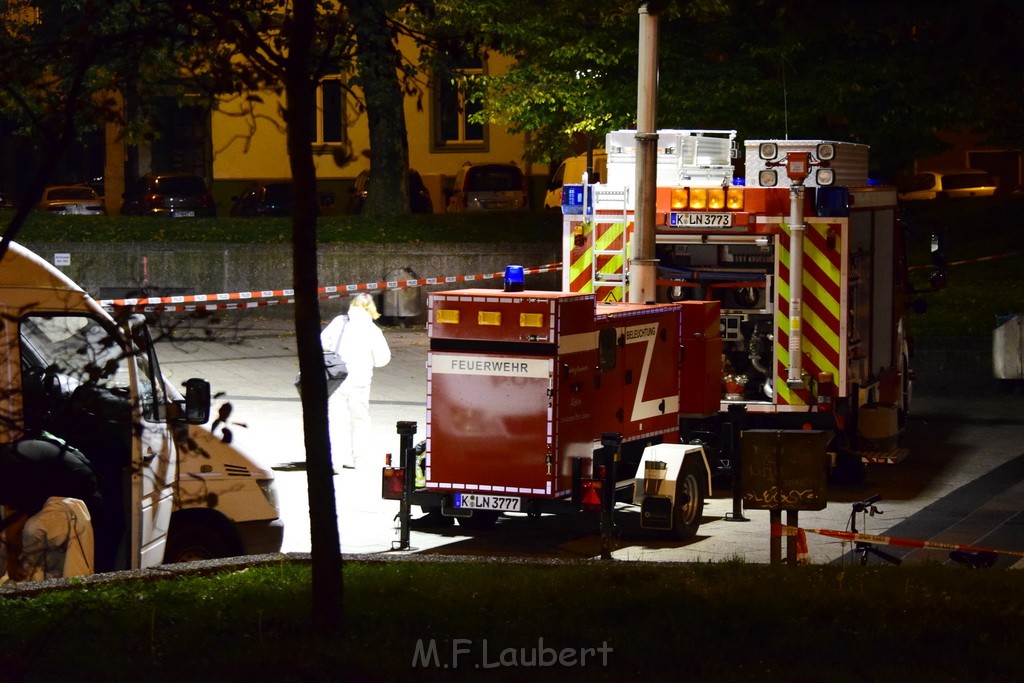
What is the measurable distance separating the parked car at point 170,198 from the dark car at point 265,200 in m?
0.79

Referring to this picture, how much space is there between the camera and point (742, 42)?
25.3 meters

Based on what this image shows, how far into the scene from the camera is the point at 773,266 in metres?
14.1

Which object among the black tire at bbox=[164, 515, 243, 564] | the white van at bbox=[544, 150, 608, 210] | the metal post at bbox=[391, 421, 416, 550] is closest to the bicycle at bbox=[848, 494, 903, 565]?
the metal post at bbox=[391, 421, 416, 550]

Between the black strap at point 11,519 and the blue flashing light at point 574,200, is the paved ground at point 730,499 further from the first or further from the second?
the blue flashing light at point 574,200

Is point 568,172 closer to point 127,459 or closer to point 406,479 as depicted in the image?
point 406,479

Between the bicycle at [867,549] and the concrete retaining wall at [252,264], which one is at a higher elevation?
the concrete retaining wall at [252,264]

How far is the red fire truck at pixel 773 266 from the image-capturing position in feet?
44.4

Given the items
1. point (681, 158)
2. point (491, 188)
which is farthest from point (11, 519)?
point (491, 188)

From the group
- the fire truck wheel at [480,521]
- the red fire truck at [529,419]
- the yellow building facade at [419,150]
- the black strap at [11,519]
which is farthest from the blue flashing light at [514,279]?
the yellow building facade at [419,150]

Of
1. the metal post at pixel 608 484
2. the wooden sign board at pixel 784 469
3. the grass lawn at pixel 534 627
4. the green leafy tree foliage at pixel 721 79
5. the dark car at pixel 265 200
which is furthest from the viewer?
the dark car at pixel 265 200

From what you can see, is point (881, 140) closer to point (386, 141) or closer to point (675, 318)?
point (386, 141)

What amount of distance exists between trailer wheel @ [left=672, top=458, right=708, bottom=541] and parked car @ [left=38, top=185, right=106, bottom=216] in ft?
110

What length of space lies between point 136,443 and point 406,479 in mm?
3049

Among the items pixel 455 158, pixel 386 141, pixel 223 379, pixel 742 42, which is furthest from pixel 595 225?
pixel 455 158
